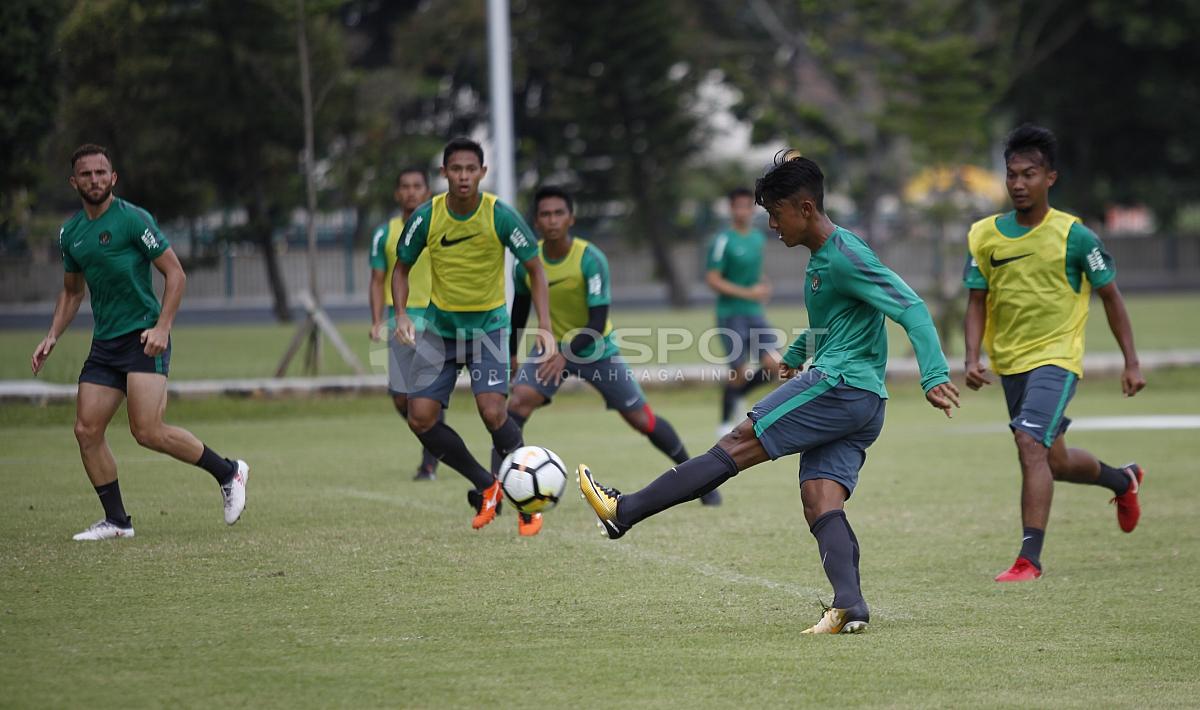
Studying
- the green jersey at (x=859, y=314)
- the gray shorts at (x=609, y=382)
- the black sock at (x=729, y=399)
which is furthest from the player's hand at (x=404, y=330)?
the black sock at (x=729, y=399)

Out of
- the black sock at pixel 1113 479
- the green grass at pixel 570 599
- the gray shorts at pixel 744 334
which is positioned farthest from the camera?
the gray shorts at pixel 744 334

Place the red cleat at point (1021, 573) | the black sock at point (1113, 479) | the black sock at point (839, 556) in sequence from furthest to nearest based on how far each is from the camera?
the black sock at point (1113, 479) → the red cleat at point (1021, 573) → the black sock at point (839, 556)

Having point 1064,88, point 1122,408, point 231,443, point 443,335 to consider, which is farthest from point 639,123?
point 443,335

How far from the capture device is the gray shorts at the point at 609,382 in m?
9.74

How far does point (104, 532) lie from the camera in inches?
321

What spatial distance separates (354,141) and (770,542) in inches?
848

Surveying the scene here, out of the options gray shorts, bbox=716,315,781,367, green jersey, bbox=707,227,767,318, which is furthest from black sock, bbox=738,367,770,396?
green jersey, bbox=707,227,767,318

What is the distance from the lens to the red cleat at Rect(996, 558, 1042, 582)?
7270 mm

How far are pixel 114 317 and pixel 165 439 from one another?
735 millimetres

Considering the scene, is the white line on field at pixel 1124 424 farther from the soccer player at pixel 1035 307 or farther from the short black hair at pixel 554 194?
the soccer player at pixel 1035 307

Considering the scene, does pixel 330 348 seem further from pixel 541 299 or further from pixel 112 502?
pixel 112 502

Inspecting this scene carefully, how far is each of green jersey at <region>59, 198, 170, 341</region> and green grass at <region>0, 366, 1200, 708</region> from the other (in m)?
1.24

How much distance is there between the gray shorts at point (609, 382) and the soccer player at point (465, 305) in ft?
2.98

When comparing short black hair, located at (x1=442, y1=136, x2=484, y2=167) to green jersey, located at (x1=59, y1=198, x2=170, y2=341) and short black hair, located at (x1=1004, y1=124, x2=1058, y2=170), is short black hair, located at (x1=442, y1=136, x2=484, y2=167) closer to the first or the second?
green jersey, located at (x1=59, y1=198, x2=170, y2=341)
